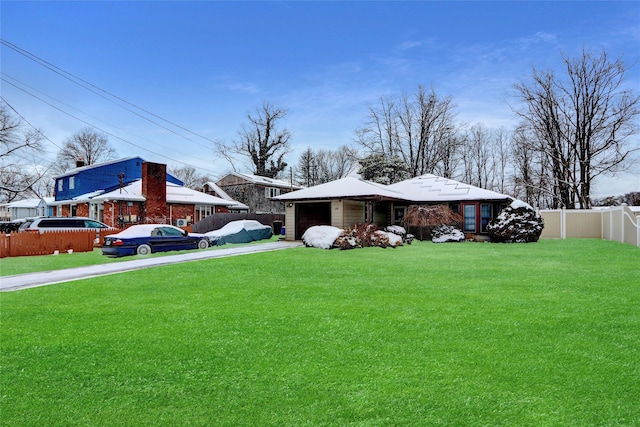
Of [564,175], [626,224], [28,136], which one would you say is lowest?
[626,224]

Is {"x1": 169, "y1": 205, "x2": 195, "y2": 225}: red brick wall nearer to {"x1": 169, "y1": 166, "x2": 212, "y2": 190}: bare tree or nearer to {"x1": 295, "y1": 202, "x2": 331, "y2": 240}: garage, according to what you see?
{"x1": 295, "y1": 202, "x2": 331, "y2": 240}: garage

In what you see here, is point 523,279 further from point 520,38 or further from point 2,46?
point 2,46

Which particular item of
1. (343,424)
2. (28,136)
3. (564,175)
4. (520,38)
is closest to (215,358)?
(343,424)

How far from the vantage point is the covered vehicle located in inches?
806

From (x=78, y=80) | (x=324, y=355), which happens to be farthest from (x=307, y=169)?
(x=324, y=355)

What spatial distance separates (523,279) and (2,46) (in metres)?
23.5

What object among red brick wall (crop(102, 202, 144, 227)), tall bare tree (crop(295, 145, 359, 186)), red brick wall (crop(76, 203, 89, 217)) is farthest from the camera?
tall bare tree (crop(295, 145, 359, 186))

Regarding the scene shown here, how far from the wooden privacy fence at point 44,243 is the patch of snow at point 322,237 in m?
9.81

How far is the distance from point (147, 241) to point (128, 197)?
14.9 metres

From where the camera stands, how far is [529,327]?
5363mm

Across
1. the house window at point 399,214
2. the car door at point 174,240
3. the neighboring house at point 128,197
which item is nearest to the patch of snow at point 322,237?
the car door at point 174,240

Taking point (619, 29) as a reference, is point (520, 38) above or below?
below

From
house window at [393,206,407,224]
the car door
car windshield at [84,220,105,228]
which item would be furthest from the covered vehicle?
house window at [393,206,407,224]

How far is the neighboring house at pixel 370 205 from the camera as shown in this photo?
73.6 ft
